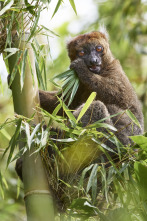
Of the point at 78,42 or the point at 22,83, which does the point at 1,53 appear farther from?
the point at 78,42

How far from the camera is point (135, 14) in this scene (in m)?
8.73

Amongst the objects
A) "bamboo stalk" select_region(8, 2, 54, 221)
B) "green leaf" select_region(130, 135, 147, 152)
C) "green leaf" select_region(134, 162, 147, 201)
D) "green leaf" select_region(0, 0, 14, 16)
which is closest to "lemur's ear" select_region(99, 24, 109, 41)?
"bamboo stalk" select_region(8, 2, 54, 221)

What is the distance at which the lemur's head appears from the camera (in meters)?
7.02

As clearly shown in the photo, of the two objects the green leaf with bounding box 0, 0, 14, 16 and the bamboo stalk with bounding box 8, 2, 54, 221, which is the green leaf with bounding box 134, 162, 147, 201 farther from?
the green leaf with bounding box 0, 0, 14, 16

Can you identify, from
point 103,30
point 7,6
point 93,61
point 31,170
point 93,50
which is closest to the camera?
point 31,170

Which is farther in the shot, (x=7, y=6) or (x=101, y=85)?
(x=101, y=85)

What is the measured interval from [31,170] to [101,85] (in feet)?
8.28

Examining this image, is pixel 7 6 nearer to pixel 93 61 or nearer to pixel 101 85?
pixel 101 85

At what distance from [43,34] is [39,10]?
0.39 meters

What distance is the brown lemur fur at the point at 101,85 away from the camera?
21.2 ft

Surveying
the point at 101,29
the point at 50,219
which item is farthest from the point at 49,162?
the point at 101,29

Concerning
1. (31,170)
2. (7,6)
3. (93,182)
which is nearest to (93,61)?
(7,6)

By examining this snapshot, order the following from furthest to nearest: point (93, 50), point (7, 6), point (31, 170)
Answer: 1. point (93, 50)
2. point (7, 6)
3. point (31, 170)

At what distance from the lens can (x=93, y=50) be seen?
24.0 feet
